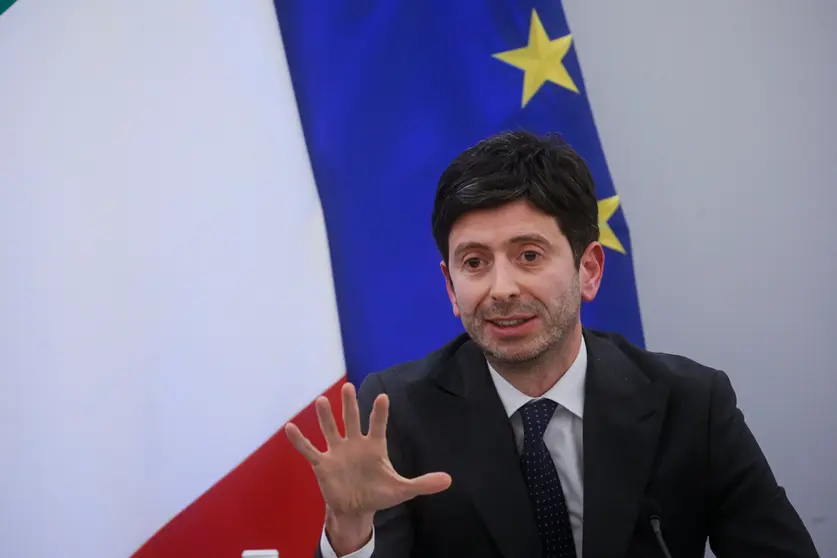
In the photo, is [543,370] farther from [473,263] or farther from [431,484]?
[431,484]

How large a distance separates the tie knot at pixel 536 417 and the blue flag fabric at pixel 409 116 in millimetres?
381

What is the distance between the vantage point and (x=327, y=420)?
87 centimetres

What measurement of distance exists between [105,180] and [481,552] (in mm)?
1029

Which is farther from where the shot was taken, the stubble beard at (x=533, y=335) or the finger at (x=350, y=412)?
the stubble beard at (x=533, y=335)

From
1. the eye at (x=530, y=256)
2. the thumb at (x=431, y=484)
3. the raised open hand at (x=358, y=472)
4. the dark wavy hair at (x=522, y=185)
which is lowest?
the thumb at (x=431, y=484)

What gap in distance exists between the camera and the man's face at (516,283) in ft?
3.40

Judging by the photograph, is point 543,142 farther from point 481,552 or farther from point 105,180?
point 105,180

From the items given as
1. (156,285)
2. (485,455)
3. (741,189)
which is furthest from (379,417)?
(741,189)

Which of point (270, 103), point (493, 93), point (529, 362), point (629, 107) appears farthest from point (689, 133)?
point (270, 103)

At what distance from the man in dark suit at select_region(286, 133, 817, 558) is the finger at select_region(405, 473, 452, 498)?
0.16m

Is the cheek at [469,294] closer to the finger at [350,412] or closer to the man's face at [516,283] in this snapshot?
the man's face at [516,283]

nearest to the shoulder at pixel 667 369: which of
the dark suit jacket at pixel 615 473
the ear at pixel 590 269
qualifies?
the dark suit jacket at pixel 615 473

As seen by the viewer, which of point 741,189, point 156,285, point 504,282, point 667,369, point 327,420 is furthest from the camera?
point 741,189

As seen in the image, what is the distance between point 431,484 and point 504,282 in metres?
0.32
